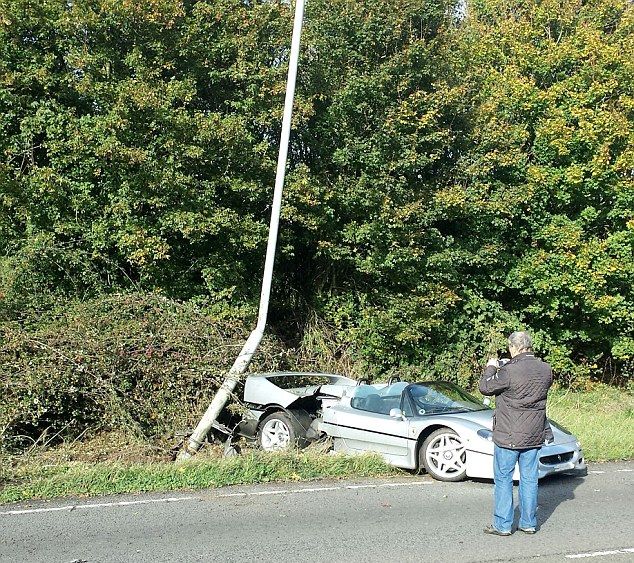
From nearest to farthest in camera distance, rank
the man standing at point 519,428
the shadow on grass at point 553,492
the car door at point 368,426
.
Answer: the man standing at point 519,428, the shadow on grass at point 553,492, the car door at point 368,426

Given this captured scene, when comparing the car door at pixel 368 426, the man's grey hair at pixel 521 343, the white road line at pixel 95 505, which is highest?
the man's grey hair at pixel 521 343

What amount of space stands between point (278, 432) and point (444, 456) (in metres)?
2.93

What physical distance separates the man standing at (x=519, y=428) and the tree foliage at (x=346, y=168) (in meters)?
8.27

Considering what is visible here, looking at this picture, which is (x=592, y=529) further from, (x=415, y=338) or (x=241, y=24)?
(x=241, y=24)

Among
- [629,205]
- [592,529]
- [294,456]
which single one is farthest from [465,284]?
[592,529]

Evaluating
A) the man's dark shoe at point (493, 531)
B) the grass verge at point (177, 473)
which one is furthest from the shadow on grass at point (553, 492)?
the grass verge at point (177, 473)

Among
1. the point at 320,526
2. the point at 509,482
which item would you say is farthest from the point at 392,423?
the point at 509,482

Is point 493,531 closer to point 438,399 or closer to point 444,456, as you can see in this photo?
point 444,456

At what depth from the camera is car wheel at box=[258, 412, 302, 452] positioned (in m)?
11.2

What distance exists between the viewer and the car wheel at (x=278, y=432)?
443 inches

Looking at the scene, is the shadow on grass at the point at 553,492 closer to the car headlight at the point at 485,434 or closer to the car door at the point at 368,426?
the car headlight at the point at 485,434

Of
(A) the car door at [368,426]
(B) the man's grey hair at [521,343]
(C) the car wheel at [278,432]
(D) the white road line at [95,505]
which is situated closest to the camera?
(B) the man's grey hair at [521,343]

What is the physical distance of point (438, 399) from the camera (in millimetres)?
10680

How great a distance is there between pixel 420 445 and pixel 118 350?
485cm
